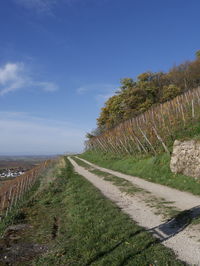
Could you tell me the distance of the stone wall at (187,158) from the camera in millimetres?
11633

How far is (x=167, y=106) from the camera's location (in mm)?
23281

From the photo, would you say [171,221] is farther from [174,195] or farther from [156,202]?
[174,195]

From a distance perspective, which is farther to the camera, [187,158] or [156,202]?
[187,158]

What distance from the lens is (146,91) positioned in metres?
48.7

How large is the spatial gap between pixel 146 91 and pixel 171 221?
43.5m

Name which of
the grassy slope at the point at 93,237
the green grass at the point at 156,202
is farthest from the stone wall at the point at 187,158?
the grassy slope at the point at 93,237

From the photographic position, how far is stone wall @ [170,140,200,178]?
11633 millimetres

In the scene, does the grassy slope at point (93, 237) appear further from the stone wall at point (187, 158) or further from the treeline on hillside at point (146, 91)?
the treeline on hillside at point (146, 91)

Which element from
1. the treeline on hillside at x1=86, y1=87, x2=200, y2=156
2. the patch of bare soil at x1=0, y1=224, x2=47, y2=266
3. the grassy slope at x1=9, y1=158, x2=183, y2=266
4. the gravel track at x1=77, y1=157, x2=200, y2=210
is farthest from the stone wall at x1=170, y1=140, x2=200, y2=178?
the patch of bare soil at x1=0, y1=224, x2=47, y2=266

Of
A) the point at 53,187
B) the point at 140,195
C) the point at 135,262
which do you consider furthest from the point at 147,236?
the point at 53,187

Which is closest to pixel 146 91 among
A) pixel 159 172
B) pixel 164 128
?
pixel 164 128

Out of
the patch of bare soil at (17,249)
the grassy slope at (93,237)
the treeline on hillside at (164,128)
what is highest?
the treeline on hillside at (164,128)

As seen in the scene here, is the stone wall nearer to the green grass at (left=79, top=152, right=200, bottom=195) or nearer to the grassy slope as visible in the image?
the green grass at (left=79, top=152, right=200, bottom=195)

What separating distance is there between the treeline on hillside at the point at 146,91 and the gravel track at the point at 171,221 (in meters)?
33.9
